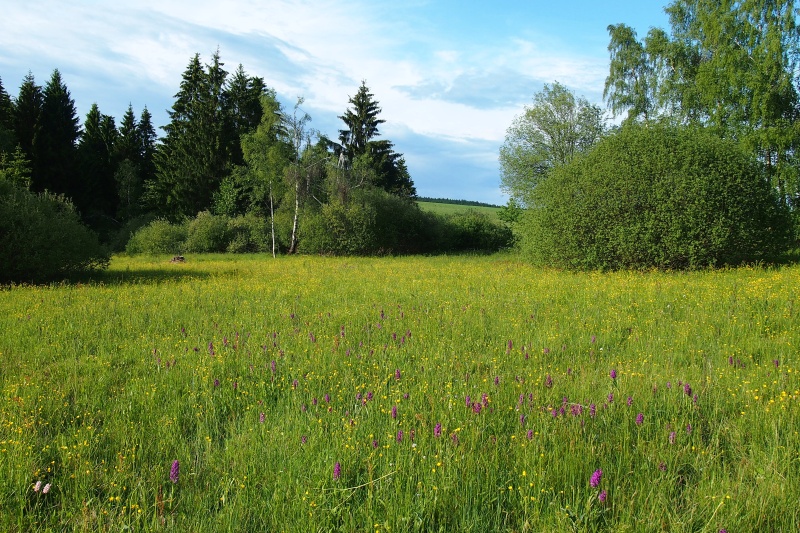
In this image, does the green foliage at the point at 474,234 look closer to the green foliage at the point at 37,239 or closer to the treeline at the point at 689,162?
the treeline at the point at 689,162

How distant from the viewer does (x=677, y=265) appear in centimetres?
1830

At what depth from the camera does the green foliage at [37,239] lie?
577 inches

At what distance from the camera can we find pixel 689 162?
18.2 meters

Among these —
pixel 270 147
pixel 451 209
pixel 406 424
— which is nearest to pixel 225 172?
pixel 270 147

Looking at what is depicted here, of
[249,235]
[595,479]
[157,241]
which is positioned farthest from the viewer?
[249,235]

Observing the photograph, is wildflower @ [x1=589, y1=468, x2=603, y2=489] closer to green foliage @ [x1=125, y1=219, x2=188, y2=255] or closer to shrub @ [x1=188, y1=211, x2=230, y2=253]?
green foliage @ [x1=125, y1=219, x2=188, y2=255]

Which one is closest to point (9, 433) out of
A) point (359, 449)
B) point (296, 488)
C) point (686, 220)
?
point (296, 488)

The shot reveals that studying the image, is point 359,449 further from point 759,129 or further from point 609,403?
point 759,129

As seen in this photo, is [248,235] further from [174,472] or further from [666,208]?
[174,472]

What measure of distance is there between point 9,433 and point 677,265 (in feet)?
64.5

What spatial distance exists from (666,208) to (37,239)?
2076cm

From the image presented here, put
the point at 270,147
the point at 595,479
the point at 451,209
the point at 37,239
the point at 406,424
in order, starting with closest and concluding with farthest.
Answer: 1. the point at 595,479
2. the point at 406,424
3. the point at 37,239
4. the point at 270,147
5. the point at 451,209

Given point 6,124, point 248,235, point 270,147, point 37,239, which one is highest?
point 6,124

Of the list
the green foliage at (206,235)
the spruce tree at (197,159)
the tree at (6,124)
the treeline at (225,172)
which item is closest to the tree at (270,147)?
the treeline at (225,172)
